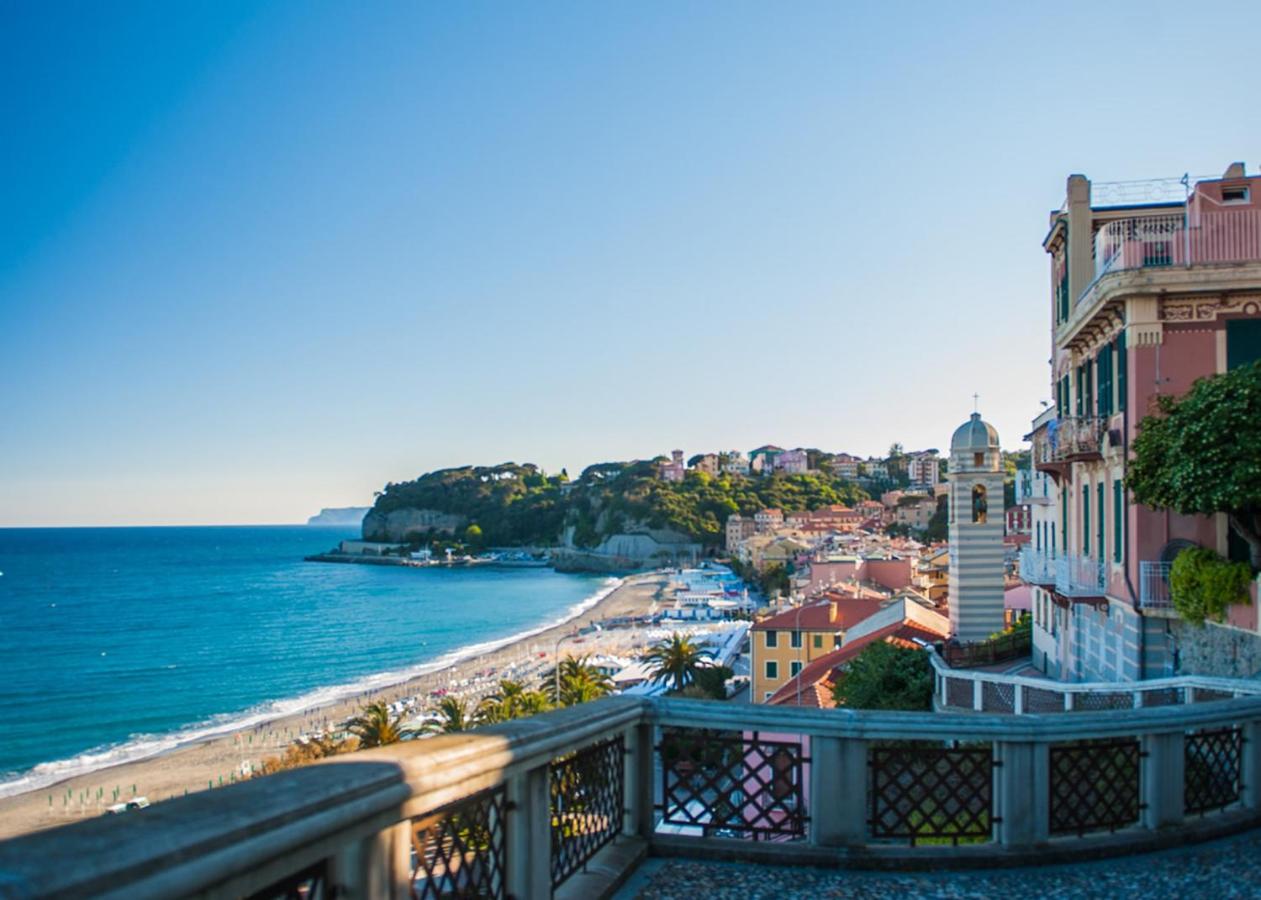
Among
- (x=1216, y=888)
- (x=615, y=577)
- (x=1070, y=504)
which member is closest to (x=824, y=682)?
(x=1070, y=504)

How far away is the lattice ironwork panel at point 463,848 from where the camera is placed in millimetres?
3469

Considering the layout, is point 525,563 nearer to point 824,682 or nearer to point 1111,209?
point 824,682

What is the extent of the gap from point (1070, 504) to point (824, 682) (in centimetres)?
1421

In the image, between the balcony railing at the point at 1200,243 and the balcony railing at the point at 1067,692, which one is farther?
the balcony railing at the point at 1200,243

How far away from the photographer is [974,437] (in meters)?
31.4

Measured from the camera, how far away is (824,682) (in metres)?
31.7

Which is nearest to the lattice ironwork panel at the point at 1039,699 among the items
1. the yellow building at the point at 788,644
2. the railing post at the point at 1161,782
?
the railing post at the point at 1161,782

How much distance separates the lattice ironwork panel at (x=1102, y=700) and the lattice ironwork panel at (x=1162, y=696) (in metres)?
0.48

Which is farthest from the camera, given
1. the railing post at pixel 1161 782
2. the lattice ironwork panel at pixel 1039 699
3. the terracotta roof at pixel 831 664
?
the terracotta roof at pixel 831 664

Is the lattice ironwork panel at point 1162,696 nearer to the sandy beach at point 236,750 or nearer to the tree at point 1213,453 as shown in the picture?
the tree at point 1213,453

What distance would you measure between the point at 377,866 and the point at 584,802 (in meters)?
1.97

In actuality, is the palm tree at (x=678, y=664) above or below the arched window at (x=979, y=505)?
below

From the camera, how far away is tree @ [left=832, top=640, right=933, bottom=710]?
2353cm

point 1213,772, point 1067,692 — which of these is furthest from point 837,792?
point 1067,692
